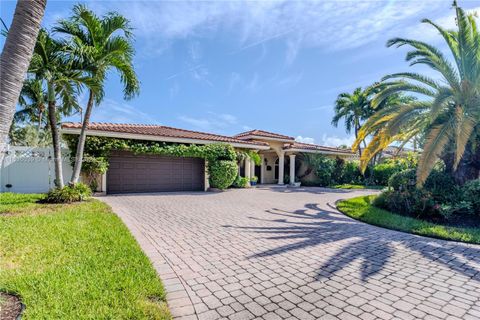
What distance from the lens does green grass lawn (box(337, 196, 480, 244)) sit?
23.7 feet

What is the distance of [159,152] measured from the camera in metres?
15.6

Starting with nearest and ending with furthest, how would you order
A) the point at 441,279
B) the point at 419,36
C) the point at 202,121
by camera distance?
the point at 441,279, the point at 419,36, the point at 202,121

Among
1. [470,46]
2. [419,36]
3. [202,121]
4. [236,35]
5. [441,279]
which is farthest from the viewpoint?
[202,121]

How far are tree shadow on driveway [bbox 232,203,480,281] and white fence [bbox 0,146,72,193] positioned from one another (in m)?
12.1

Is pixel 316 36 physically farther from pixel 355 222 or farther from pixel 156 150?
pixel 156 150

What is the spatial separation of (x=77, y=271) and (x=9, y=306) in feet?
3.26

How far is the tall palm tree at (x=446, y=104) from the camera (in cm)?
859

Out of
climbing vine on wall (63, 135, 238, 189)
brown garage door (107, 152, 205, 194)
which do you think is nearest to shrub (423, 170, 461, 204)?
climbing vine on wall (63, 135, 238, 189)

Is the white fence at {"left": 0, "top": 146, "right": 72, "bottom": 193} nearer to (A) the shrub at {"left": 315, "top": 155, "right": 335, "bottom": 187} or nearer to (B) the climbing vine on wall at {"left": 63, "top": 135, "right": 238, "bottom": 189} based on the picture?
(B) the climbing vine on wall at {"left": 63, "top": 135, "right": 238, "bottom": 189}

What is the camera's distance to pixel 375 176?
25.5m

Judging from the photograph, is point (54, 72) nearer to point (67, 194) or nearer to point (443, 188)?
point (67, 194)

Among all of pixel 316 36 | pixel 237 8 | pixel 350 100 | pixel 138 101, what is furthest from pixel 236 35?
pixel 350 100

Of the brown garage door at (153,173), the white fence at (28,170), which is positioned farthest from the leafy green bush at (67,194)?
the brown garage door at (153,173)

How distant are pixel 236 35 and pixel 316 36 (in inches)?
133
